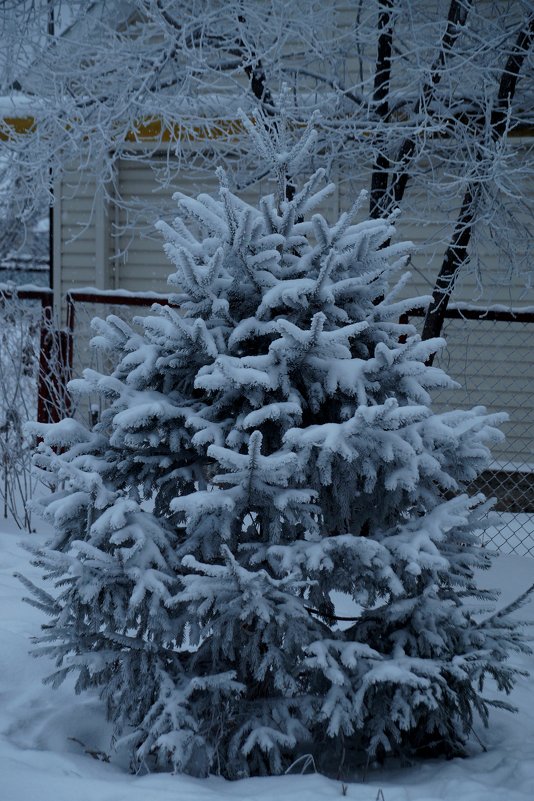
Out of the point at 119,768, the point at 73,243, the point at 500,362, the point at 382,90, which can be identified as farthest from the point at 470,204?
the point at 73,243

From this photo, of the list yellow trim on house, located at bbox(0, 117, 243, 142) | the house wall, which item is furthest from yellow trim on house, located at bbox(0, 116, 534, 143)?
the house wall

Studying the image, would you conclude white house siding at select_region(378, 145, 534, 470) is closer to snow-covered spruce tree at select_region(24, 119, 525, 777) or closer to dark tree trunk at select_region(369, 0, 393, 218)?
dark tree trunk at select_region(369, 0, 393, 218)

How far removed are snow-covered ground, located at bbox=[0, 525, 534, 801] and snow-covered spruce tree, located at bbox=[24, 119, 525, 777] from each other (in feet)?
0.34

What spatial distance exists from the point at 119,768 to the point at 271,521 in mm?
897

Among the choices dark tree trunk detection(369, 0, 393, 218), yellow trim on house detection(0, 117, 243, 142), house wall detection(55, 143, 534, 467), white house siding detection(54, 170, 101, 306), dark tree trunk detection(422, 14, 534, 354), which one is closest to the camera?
dark tree trunk detection(422, 14, 534, 354)

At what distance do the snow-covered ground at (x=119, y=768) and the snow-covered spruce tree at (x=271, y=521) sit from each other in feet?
0.34

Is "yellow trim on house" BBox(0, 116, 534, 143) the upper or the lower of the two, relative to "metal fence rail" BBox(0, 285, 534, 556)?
upper

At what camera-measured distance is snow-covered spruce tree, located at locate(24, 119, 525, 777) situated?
8.16ft

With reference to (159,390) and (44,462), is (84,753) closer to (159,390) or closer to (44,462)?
(44,462)

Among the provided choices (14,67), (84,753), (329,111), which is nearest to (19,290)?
(14,67)

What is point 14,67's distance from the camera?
627cm

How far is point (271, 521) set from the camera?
258 cm

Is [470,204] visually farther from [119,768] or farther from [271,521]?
[119,768]

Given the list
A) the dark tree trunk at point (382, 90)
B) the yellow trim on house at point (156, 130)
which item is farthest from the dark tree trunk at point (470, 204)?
the yellow trim on house at point (156, 130)
